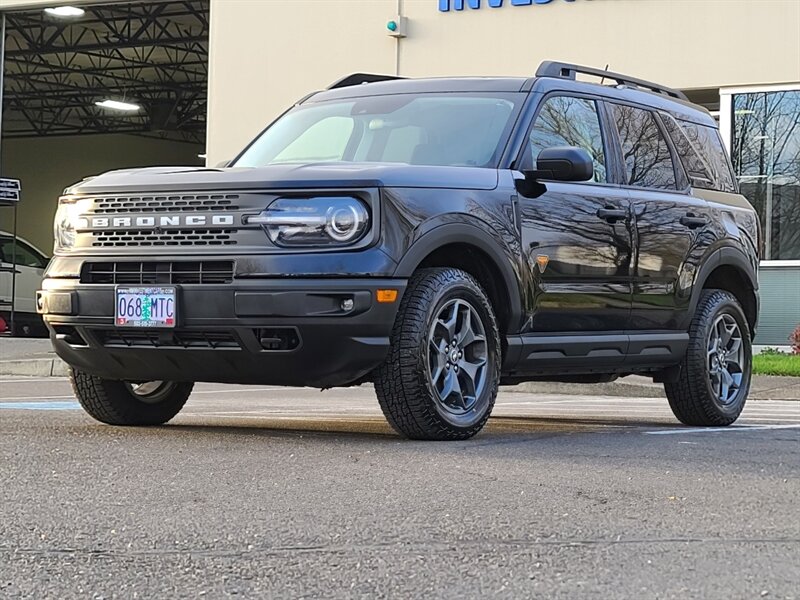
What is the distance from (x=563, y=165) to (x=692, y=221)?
1.45 meters

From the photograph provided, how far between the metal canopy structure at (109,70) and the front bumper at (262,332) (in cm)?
2155

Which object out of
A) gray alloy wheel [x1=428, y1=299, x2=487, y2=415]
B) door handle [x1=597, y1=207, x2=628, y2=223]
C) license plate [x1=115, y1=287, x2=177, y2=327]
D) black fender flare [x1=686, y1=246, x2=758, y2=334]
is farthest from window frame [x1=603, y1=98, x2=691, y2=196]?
license plate [x1=115, y1=287, x2=177, y2=327]

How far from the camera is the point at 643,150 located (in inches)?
308

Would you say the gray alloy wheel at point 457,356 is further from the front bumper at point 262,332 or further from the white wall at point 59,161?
the white wall at point 59,161

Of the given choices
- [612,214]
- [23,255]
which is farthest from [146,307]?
[23,255]

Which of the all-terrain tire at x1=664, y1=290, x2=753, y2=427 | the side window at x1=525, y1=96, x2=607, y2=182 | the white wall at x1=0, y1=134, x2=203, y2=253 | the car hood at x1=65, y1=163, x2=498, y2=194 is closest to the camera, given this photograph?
the car hood at x1=65, y1=163, x2=498, y2=194

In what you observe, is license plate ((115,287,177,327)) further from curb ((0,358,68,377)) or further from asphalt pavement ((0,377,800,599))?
curb ((0,358,68,377))

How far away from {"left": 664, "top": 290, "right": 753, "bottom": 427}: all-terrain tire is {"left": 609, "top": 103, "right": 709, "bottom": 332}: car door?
20 centimetres

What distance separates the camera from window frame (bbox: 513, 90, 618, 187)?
688cm


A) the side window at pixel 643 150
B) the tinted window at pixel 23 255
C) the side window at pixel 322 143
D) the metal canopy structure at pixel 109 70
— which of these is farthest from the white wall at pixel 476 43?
the side window at pixel 322 143

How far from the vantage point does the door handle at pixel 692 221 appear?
7.76m

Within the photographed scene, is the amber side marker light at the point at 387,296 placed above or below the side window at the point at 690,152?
below

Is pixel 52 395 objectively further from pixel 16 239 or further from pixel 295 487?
pixel 16 239

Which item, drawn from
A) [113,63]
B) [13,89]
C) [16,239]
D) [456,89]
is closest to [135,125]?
[13,89]
